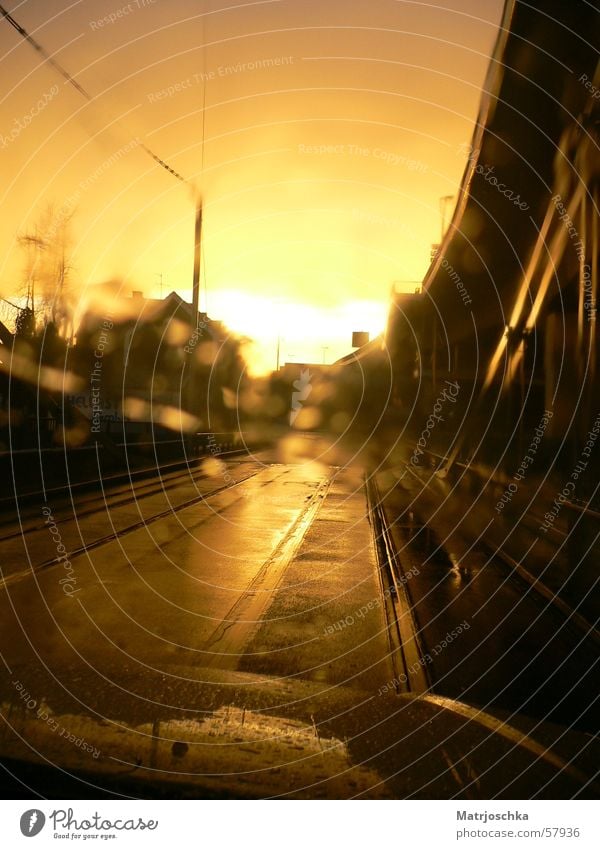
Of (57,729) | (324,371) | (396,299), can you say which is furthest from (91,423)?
(324,371)

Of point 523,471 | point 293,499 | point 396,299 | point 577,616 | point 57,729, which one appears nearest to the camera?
point 57,729

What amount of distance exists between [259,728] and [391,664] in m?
2.29

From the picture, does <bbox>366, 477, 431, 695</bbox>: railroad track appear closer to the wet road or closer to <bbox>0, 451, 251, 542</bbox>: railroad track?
the wet road

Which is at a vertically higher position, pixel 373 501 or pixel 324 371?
pixel 324 371

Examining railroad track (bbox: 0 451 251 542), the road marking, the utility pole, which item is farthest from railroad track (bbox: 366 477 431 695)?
the utility pole

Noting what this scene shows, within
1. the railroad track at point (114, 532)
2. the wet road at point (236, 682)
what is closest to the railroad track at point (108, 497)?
the railroad track at point (114, 532)

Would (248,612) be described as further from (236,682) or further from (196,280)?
(196,280)

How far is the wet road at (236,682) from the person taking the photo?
4.04m

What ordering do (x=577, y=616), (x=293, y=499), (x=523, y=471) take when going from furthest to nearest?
(x=293, y=499) → (x=523, y=471) → (x=577, y=616)

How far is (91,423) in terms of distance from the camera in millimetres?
32969

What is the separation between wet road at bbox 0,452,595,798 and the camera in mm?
4039

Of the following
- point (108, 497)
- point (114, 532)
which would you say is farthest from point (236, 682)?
point (108, 497)

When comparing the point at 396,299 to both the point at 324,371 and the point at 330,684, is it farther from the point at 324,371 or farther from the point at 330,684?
the point at 324,371

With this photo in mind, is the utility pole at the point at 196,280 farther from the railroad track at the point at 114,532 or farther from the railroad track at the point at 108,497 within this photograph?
the railroad track at the point at 114,532
